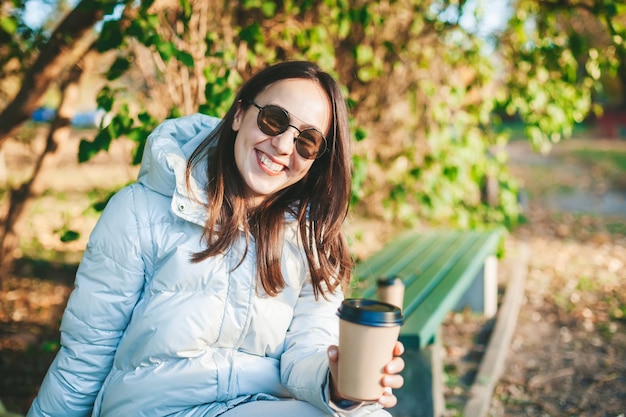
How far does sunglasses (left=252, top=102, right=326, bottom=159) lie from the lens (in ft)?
6.28

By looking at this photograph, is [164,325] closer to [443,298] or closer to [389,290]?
[389,290]

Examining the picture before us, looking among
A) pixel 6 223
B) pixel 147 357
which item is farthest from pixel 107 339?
pixel 6 223

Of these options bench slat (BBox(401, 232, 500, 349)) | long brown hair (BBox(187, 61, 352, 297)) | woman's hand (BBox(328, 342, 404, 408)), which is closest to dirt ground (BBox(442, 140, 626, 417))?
bench slat (BBox(401, 232, 500, 349))

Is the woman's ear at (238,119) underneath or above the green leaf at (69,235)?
above

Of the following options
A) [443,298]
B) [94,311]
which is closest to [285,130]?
[94,311]

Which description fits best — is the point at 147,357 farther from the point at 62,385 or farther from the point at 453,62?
the point at 453,62

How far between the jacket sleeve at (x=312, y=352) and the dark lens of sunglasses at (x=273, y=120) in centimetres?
52

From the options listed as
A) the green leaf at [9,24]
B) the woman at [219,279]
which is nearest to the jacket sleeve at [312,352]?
the woman at [219,279]

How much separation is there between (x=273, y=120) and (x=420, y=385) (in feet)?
5.42

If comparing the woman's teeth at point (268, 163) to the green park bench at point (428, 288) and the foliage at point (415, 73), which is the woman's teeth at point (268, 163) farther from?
the foliage at point (415, 73)

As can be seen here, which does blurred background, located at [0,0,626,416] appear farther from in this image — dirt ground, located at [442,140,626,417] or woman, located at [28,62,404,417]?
woman, located at [28,62,404,417]

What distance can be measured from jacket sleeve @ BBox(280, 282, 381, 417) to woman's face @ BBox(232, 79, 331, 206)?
1.27 feet

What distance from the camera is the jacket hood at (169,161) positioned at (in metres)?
1.89

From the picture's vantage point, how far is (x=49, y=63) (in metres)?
3.43
